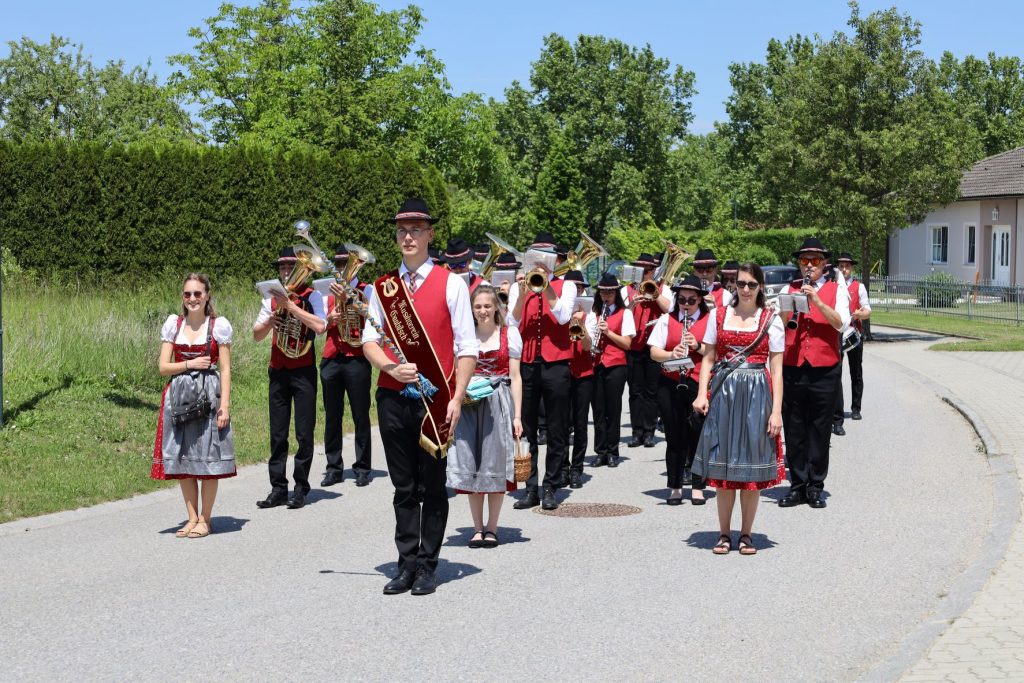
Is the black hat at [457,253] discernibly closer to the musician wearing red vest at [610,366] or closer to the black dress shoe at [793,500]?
the musician wearing red vest at [610,366]

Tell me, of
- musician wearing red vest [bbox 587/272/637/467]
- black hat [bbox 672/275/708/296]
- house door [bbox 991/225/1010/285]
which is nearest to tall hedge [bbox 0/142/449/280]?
musician wearing red vest [bbox 587/272/637/467]

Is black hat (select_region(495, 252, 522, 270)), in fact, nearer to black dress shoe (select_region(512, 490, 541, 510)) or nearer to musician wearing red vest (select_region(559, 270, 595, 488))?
musician wearing red vest (select_region(559, 270, 595, 488))

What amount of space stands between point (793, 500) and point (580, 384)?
1962 mm

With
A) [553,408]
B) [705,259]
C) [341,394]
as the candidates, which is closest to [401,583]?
[553,408]

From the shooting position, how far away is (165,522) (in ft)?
Result: 31.9

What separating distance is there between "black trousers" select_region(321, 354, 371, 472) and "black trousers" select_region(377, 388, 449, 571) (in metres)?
3.91

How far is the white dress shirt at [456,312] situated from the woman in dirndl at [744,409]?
2.00 meters

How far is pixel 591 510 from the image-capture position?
10.2m

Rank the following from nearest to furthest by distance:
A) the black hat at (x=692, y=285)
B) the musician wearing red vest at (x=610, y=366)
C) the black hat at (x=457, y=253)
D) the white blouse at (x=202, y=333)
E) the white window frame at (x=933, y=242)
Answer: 1. the white blouse at (x=202, y=333)
2. the black hat at (x=457, y=253)
3. the black hat at (x=692, y=285)
4. the musician wearing red vest at (x=610, y=366)
5. the white window frame at (x=933, y=242)

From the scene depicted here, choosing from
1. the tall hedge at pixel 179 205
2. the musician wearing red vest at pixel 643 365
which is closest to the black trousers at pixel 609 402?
the musician wearing red vest at pixel 643 365

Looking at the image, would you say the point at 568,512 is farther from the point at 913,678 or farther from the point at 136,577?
the point at 913,678

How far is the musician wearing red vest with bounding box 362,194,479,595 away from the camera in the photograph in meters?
7.22

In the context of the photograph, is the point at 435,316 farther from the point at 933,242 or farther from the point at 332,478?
the point at 933,242

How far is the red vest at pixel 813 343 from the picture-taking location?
1095cm
